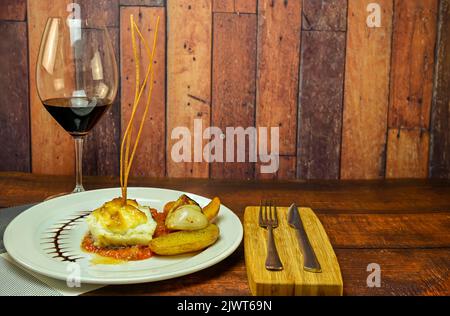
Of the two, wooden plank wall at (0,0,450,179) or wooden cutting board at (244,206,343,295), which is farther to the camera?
wooden plank wall at (0,0,450,179)

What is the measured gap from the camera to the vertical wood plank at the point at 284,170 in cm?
139

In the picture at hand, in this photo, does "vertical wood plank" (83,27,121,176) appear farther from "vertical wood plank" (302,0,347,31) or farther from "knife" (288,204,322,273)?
"knife" (288,204,322,273)

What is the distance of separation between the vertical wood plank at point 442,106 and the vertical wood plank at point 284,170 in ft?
1.01

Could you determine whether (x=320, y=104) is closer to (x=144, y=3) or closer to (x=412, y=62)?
(x=412, y=62)

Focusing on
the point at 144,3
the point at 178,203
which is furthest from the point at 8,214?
the point at 144,3

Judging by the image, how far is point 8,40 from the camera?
133 centimetres

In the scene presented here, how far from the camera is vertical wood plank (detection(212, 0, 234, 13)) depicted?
4.31 ft

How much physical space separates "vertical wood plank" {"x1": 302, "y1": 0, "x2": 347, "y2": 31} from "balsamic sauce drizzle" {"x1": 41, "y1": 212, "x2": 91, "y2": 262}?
651 millimetres

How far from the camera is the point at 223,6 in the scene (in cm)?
132

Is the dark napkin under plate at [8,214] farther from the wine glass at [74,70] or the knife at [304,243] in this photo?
the knife at [304,243]

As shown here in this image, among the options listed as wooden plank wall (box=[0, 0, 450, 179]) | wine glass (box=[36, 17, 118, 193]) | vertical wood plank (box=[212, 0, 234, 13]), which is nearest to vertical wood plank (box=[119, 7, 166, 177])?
wooden plank wall (box=[0, 0, 450, 179])

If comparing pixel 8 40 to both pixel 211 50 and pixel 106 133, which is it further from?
pixel 211 50

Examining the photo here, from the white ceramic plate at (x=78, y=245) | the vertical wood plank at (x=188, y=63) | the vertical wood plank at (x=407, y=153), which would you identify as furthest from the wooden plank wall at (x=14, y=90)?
the vertical wood plank at (x=407, y=153)
